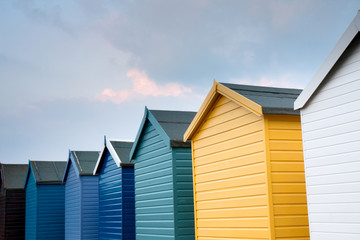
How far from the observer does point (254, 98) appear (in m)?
7.81

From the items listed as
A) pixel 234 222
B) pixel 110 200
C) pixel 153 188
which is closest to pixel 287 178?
pixel 234 222

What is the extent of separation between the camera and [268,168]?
730 centimetres

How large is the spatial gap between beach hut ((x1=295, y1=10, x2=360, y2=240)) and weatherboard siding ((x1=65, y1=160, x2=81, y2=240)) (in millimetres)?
11200

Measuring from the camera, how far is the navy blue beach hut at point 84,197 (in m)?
16.1

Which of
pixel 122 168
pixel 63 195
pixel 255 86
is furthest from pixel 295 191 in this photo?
pixel 63 195

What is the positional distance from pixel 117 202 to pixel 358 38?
29.9 ft

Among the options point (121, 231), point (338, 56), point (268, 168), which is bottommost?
point (121, 231)

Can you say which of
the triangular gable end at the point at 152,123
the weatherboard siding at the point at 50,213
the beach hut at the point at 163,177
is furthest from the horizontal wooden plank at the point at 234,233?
the weatherboard siding at the point at 50,213

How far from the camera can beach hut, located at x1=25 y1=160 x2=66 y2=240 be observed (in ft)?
63.9

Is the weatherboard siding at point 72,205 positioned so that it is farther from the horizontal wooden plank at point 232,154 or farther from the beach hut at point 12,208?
the horizontal wooden plank at point 232,154

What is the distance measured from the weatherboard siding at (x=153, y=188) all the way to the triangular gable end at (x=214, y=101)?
129 centimetres

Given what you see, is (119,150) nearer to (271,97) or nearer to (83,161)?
(83,161)

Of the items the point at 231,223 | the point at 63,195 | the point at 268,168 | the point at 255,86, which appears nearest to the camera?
the point at 268,168

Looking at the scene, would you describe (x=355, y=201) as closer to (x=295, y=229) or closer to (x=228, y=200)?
(x=295, y=229)
